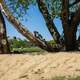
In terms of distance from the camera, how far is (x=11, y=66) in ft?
39.6

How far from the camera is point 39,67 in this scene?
11.5 meters

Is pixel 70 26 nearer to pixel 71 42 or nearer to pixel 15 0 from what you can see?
pixel 71 42

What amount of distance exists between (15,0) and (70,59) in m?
7.56

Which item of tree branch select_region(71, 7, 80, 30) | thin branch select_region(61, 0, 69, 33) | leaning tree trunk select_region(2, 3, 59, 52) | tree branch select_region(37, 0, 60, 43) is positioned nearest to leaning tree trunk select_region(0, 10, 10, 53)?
leaning tree trunk select_region(2, 3, 59, 52)

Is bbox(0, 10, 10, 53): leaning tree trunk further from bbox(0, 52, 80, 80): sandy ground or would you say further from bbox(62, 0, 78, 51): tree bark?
bbox(0, 52, 80, 80): sandy ground

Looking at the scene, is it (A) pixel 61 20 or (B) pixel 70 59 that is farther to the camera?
(A) pixel 61 20

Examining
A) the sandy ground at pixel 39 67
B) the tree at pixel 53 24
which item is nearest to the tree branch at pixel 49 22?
the tree at pixel 53 24

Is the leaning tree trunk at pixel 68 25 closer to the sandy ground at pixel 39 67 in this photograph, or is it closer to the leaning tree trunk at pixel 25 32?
the leaning tree trunk at pixel 25 32

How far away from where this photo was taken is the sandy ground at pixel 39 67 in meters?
10.7

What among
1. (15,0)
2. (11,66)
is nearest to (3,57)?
(11,66)

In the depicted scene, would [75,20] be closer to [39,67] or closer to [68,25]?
A: [68,25]

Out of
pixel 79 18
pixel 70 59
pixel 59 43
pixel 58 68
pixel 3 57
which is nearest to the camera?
pixel 58 68

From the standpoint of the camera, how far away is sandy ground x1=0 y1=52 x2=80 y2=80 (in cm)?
1068

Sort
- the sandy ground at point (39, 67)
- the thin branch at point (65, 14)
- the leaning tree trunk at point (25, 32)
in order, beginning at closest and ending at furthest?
the sandy ground at point (39, 67), the thin branch at point (65, 14), the leaning tree trunk at point (25, 32)
